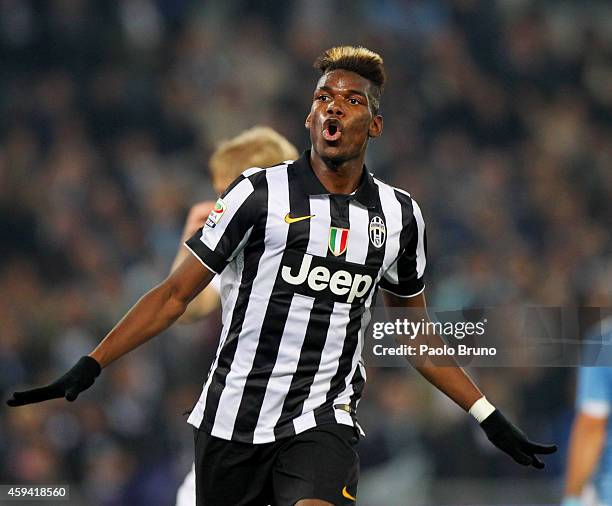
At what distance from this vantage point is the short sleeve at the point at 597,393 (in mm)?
3521

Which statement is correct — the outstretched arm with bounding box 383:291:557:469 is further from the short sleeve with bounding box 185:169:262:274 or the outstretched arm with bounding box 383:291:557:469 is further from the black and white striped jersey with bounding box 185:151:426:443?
the short sleeve with bounding box 185:169:262:274

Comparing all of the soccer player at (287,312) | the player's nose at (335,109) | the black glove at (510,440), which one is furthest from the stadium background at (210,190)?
the player's nose at (335,109)

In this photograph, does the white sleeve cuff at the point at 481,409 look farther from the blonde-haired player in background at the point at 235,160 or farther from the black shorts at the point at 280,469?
the blonde-haired player in background at the point at 235,160

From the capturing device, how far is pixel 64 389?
7.54ft

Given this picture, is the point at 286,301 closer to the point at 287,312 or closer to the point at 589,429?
the point at 287,312

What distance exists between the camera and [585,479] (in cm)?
358

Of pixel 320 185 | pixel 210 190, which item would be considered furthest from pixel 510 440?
pixel 210 190

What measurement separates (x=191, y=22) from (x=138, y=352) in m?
2.22

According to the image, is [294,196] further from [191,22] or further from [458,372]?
[191,22]

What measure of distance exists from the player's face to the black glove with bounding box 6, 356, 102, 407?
2.25 ft

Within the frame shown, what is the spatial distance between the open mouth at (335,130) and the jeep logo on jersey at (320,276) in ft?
0.85

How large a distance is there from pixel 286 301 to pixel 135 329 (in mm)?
326

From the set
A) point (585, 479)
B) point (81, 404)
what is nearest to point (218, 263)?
point (585, 479)

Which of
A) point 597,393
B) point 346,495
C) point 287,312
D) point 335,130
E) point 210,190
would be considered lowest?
point 346,495
